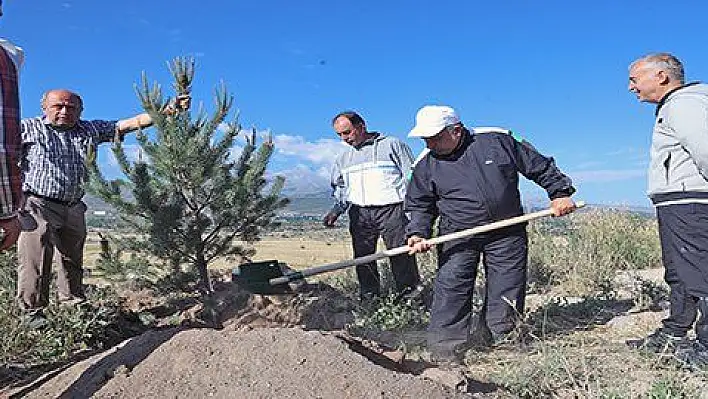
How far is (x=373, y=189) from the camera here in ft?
20.4

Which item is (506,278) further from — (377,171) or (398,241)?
(377,171)

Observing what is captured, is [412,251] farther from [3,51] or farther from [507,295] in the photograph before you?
[3,51]

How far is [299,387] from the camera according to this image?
3.34 m

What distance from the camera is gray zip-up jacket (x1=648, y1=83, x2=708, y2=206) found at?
3889 millimetres

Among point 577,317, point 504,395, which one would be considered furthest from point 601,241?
point 504,395

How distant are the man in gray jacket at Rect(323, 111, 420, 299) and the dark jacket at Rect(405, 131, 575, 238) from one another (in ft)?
3.69

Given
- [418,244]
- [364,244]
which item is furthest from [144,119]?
[418,244]

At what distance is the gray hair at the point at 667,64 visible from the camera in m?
4.22

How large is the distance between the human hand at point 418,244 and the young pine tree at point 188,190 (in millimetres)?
2048

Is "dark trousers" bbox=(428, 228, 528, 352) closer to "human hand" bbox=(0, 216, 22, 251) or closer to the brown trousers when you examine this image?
"human hand" bbox=(0, 216, 22, 251)

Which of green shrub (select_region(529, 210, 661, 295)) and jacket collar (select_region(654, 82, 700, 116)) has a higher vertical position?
jacket collar (select_region(654, 82, 700, 116))

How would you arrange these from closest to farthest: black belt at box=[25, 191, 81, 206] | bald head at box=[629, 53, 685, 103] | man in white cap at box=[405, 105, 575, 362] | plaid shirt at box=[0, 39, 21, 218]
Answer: plaid shirt at box=[0, 39, 21, 218] < bald head at box=[629, 53, 685, 103] < man in white cap at box=[405, 105, 575, 362] < black belt at box=[25, 191, 81, 206]

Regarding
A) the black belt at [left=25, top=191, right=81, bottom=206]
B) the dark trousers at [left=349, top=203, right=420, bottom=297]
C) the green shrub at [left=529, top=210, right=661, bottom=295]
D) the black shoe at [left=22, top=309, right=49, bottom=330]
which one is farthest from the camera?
the green shrub at [left=529, top=210, right=661, bottom=295]

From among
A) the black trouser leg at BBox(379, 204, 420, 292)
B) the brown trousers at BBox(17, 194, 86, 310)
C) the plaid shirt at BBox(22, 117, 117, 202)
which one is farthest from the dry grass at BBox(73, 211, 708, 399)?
the plaid shirt at BBox(22, 117, 117, 202)
